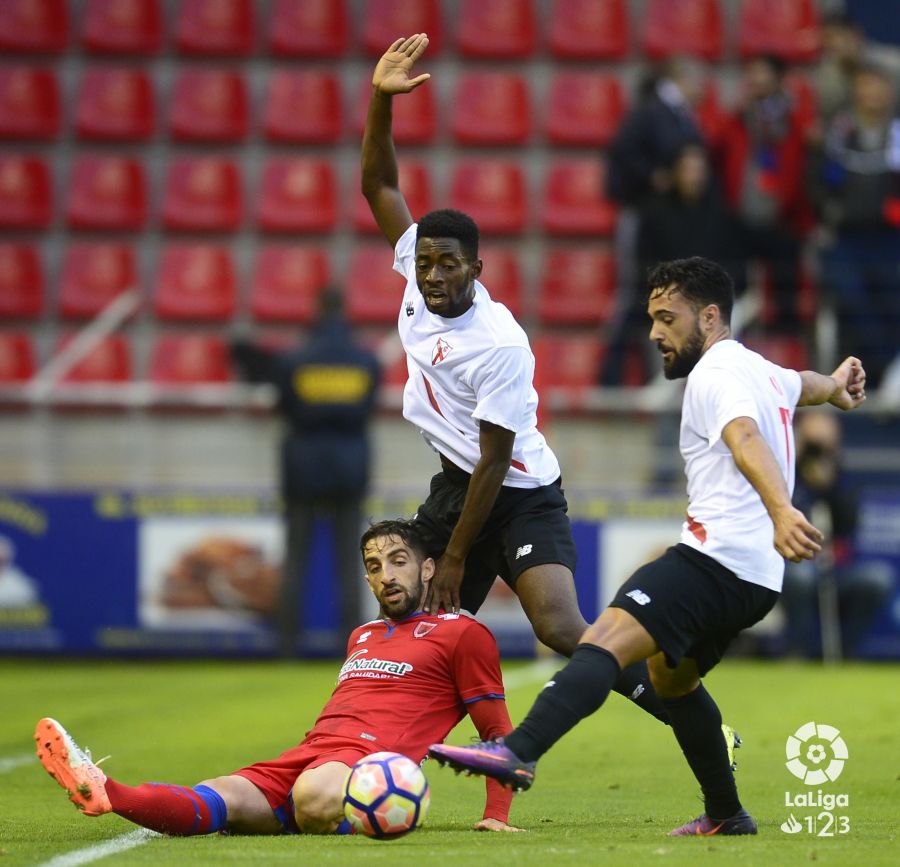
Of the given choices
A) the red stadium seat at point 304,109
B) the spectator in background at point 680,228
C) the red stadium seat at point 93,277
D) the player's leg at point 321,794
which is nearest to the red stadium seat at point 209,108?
the red stadium seat at point 304,109

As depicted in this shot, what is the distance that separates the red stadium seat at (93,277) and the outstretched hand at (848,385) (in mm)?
11627

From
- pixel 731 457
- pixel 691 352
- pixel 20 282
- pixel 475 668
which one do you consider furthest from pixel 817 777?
pixel 20 282

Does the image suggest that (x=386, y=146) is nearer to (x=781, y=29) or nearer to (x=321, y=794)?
(x=321, y=794)

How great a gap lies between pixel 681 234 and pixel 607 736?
5.98 meters

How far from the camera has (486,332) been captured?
634cm

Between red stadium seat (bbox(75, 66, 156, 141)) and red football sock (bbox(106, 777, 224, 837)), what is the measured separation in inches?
523

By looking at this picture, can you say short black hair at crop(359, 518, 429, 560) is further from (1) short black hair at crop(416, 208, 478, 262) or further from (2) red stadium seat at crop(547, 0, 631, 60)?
(2) red stadium seat at crop(547, 0, 631, 60)

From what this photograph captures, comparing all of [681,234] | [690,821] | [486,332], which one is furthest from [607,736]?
[681,234]

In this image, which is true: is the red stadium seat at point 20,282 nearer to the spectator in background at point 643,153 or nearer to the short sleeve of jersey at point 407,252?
the spectator in background at point 643,153

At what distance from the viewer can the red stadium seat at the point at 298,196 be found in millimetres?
17406

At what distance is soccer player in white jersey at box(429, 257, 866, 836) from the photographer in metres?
5.24

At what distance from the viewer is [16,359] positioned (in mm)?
16312

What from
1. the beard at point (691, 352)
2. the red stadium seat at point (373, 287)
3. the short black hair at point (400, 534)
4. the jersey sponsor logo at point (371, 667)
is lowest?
the jersey sponsor logo at point (371, 667)

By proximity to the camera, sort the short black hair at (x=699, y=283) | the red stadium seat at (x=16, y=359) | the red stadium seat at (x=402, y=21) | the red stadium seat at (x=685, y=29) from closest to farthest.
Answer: the short black hair at (x=699, y=283)
the red stadium seat at (x=16, y=359)
the red stadium seat at (x=685, y=29)
the red stadium seat at (x=402, y=21)
